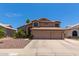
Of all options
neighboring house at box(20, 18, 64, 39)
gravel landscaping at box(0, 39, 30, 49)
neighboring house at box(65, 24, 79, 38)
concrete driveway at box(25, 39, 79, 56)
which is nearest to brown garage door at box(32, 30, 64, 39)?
neighboring house at box(20, 18, 64, 39)

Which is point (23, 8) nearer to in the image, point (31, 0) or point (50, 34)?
point (31, 0)

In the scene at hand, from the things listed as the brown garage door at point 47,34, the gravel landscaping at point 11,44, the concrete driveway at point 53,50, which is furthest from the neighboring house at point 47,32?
the concrete driveway at point 53,50

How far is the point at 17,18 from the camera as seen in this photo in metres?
20.4

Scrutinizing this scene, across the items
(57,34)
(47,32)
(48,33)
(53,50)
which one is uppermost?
(53,50)

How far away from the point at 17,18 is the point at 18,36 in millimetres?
11668

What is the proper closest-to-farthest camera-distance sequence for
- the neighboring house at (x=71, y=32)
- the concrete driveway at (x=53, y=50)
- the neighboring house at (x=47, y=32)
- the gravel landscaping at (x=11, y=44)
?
the concrete driveway at (x=53, y=50) → the gravel landscaping at (x=11, y=44) → the neighboring house at (x=71, y=32) → the neighboring house at (x=47, y=32)

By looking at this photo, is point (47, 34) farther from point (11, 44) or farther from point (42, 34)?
point (11, 44)

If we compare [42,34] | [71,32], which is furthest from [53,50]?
[71,32]

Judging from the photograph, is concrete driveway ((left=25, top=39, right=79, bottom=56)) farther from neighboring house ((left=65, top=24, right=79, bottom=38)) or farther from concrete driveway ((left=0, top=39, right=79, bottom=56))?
neighboring house ((left=65, top=24, right=79, bottom=38))

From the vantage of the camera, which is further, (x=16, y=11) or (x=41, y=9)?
(x=16, y=11)

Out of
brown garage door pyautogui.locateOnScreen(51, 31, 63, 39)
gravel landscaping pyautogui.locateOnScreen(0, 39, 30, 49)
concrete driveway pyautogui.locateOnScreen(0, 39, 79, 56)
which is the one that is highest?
concrete driveway pyautogui.locateOnScreen(0, 39, 79, 56)

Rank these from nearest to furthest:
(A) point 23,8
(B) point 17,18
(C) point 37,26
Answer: (A) point 23,8 < (B) point 17,18 < (C) point 37,26

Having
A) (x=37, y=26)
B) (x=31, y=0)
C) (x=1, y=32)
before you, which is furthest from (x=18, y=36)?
(x=31, y=0)

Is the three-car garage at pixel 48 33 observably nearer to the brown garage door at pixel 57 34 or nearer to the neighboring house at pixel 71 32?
the brown garage door at pixel 57 34
